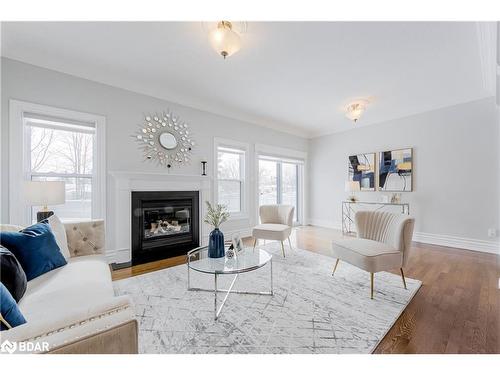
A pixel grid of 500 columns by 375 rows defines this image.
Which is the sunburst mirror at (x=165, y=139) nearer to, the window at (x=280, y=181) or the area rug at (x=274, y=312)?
the area rug at (x=274, y=312)

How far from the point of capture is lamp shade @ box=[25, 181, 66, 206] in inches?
87.7

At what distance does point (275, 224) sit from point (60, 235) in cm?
285

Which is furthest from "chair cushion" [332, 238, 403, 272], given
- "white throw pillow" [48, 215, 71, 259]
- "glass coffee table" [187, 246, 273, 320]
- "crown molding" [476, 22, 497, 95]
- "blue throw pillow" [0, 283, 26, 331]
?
"white throw pillow" [48, 215, 71, 259]

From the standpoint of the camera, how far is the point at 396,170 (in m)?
4.66

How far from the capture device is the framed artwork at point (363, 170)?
503 centimetres

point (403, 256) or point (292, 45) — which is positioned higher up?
point (292, 45)

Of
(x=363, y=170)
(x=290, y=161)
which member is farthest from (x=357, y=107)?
(x=290, y=161)

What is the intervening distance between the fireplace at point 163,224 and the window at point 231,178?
70 centimetres

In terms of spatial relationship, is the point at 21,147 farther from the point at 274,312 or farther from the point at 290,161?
the point at 290,161

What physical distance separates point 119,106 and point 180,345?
3.17m
